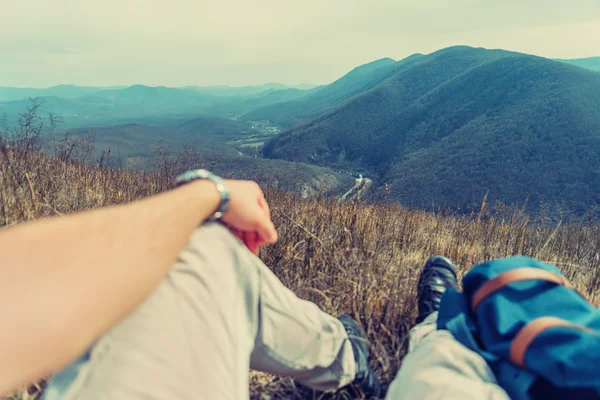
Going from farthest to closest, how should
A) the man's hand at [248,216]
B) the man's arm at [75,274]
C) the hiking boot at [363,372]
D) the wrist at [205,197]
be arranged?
the hiking boot at [363,372] < the man's hand at [248,216] < the wrist at [205,197] < the man's arm at [75,274]

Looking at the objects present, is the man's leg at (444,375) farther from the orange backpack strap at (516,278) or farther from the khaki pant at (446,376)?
the orange backpack strap at (516,278)

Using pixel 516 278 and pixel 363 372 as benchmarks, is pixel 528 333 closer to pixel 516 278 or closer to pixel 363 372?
pixel 516 278

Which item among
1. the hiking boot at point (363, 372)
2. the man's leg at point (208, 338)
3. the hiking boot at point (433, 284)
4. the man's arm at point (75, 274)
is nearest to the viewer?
the man's arm at point (75, 274)

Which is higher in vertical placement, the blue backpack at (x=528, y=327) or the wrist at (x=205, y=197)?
the wrist at (x=205, y=197)

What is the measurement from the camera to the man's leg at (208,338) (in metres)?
0.71

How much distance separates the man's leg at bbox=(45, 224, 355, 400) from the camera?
0.71 m

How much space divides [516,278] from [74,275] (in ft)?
3.78

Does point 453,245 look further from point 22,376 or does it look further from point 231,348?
point 22,376

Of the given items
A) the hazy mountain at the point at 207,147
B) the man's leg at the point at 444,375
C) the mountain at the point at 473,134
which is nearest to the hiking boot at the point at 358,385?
the man's leg at the point at 444,375

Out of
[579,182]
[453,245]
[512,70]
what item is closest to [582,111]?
[579,182]

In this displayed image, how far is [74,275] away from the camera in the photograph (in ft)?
2.21

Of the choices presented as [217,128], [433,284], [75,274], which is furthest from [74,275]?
[217,128]

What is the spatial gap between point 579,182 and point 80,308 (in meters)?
49.3

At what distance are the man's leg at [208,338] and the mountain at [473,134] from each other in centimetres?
2716
